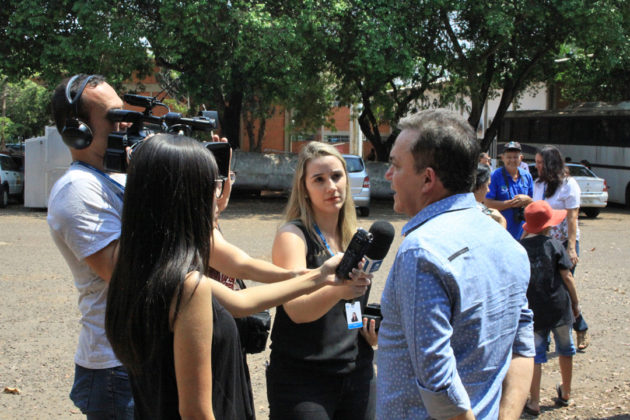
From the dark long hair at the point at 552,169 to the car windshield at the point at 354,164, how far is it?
11429 mm

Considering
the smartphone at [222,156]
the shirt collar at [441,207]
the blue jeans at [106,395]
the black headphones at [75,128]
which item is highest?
the black headphones at [75,128]

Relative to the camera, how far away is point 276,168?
70.0ft

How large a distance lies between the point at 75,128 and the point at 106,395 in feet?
3.23

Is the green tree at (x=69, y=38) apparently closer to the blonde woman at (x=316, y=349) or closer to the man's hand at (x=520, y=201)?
the man's hand at (x=520, y=201)

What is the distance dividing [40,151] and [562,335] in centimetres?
1672

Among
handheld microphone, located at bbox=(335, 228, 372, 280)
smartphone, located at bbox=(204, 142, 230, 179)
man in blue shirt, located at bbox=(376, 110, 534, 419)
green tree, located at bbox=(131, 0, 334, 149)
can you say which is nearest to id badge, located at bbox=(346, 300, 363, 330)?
handheld microphone, located at bbox=(335, 228, 372, 280)

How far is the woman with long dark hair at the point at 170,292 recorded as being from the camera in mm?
1846

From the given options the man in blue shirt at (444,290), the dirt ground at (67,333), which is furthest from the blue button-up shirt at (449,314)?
the dirt ground at (67,333)

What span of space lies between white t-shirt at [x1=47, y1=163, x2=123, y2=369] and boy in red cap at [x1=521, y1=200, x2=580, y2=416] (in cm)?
350

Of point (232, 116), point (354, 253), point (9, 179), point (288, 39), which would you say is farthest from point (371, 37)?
point (354, 253)

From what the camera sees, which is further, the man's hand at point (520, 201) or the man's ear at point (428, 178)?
the man's hand at point (520, 201)

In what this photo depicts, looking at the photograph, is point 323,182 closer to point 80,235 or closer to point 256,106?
point 80,235

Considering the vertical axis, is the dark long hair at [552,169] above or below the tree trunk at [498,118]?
below

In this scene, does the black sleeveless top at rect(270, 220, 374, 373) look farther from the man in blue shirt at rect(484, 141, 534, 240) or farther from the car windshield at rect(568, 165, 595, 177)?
the car windshield at rect(568, 165, 595, 177)
